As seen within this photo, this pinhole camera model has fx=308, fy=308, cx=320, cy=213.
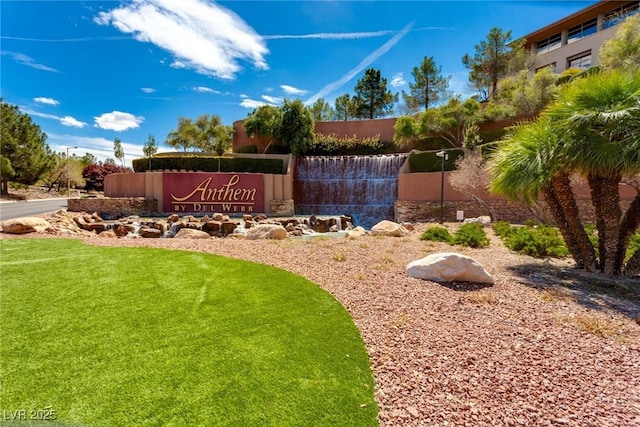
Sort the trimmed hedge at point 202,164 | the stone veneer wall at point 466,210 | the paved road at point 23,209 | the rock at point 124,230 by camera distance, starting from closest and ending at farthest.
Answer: the rock at point 124,230 < the paved road at point 23,209 < the stone veneer wall at point 466,210 < the trimmed hedge at point 202,164

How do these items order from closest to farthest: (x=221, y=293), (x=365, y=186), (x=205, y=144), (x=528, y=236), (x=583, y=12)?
(x=221, y=293) → (x=528, y=236) → (x=365, y=186) → (x=583, y=12) → (x=205, y=144)

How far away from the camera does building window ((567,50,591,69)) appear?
3375 cm

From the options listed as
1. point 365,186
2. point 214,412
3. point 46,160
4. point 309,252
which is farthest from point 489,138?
point 46,160

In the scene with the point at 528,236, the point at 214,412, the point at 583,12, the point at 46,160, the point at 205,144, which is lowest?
the point at 214,412

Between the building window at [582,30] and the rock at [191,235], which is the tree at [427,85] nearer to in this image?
the building window at [582,30]

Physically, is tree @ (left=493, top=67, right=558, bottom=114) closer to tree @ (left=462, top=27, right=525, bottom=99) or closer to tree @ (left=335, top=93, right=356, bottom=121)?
tree @ (left=462, top=27, right=525, bottom=99)

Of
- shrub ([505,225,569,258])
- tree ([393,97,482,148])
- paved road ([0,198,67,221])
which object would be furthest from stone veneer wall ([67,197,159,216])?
tree ([393,97,482,148])

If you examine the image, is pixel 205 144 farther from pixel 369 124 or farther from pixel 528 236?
pixel 528 236

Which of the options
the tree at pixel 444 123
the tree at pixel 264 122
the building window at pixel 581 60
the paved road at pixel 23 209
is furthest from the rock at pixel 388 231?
the building window at pixel 581 60

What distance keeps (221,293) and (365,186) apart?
20.8 m

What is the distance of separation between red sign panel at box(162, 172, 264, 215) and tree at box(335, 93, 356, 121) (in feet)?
102

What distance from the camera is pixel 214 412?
7.88 feet

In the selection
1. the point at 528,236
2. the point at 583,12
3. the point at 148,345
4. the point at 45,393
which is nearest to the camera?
the point at 45,393

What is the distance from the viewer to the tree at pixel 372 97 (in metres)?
45.5
